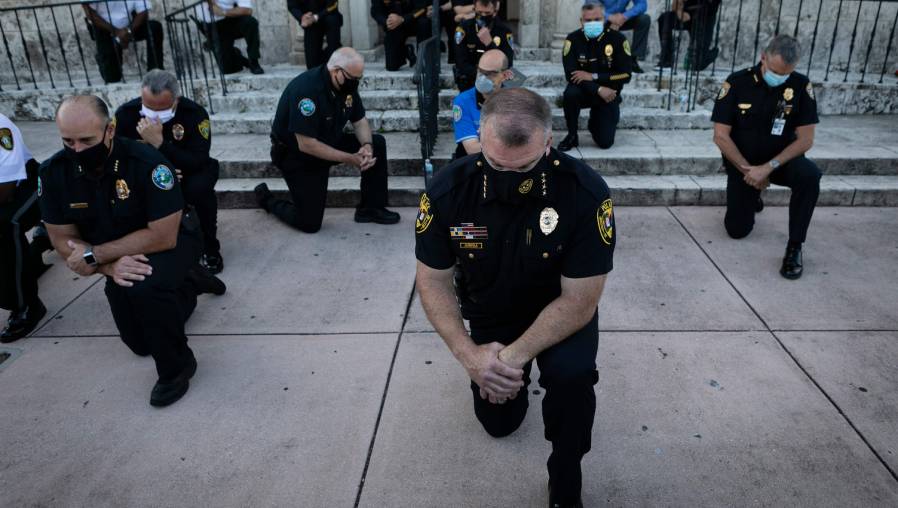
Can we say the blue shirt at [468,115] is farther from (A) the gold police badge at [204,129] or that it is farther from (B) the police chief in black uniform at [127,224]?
(B) the police chief in black uniform at [127,224]

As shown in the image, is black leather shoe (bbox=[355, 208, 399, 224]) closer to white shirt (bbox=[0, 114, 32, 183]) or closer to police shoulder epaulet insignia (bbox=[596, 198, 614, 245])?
white shirt (bbox=[0, 114, 32, 183])

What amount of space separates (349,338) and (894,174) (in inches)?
195

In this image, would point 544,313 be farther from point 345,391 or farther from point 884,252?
point 884,252

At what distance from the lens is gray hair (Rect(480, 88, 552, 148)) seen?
6.50 ft

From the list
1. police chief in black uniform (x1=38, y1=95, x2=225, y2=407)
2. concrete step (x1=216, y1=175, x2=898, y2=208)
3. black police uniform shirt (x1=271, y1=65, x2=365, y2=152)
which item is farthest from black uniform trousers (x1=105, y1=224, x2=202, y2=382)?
concrete step (x1=216, y1=175, x2=898, y2=208)

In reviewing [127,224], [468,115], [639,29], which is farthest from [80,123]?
[639,29]

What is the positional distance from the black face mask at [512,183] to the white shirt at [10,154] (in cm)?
299

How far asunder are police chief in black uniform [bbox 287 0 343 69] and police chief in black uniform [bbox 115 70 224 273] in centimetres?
330

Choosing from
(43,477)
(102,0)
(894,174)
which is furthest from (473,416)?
(102,0)

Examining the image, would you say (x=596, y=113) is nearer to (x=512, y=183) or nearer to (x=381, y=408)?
(x=381, y=408)

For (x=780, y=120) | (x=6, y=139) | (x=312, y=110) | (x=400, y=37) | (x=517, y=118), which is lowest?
(x=780, y=120)

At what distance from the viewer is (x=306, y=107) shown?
15.2 ft

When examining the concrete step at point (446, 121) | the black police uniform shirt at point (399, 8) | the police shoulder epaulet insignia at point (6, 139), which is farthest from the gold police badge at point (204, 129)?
the black police uniform shirt at point (399, 8)

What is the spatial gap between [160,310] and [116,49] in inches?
235
